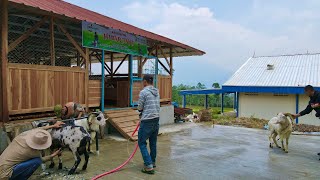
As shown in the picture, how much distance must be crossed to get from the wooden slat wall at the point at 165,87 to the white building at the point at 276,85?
9538 millimetres

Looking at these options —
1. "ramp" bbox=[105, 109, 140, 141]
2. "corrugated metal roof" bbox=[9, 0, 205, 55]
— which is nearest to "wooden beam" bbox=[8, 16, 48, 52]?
"corrugated metal roof" bbox=[9, 0, 205, 55]

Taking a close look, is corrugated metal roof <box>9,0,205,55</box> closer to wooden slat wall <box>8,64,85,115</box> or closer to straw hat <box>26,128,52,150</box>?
wooden slat wall <box>8,64,85,115</box>

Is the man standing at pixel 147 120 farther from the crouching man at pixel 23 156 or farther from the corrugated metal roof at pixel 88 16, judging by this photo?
the corrugated metal roof at pixel 88 16

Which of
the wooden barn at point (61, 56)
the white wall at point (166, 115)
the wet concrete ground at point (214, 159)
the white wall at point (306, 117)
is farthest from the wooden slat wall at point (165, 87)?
the white wall at point (306, 117)

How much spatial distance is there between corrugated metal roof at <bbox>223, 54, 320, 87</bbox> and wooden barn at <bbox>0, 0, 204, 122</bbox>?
8845mm

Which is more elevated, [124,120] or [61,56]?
[61,56]

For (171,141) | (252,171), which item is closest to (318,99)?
(252,171)

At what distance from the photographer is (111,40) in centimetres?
997

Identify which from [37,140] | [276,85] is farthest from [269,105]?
[37,140]

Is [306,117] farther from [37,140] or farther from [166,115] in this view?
[37,140]

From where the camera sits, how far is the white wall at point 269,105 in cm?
1917

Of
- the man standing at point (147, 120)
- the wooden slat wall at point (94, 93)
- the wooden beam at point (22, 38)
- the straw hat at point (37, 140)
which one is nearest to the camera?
the straw hat at point (37, 140)

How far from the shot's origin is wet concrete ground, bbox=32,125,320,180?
546cm

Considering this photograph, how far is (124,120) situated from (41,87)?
123 inches
